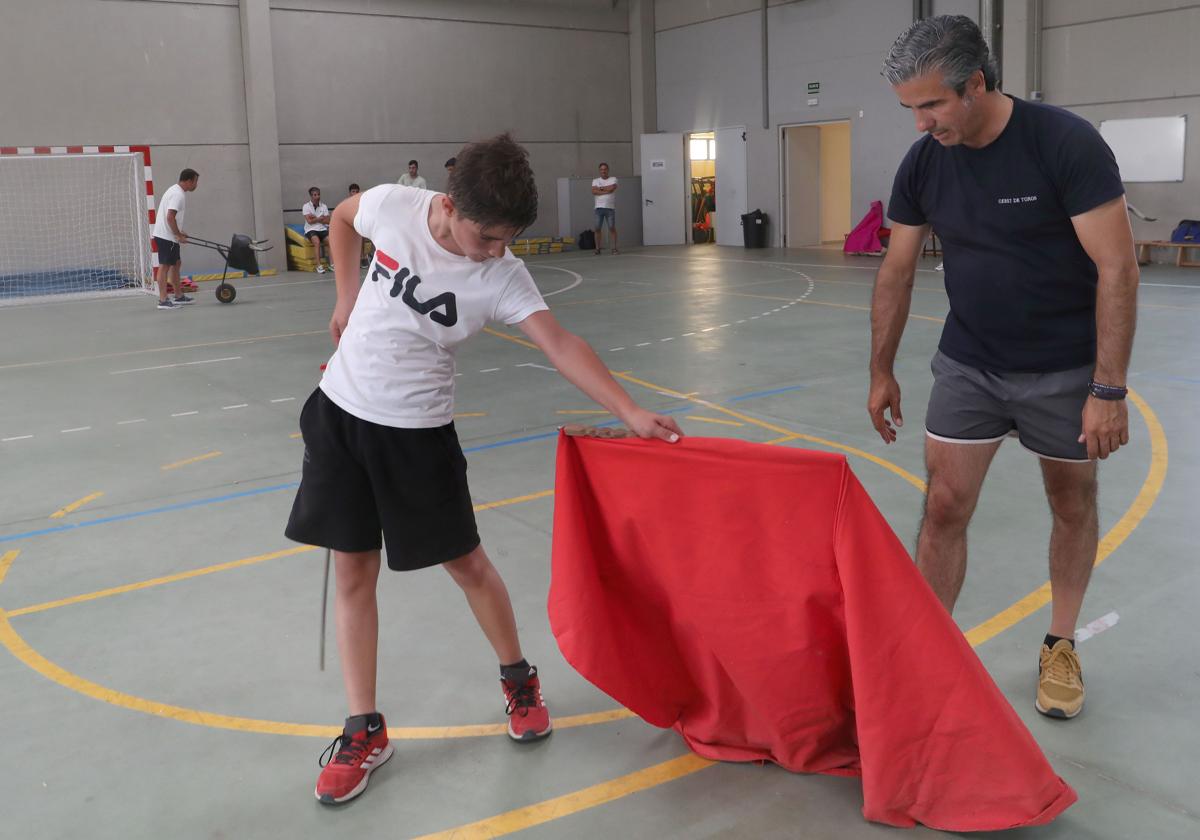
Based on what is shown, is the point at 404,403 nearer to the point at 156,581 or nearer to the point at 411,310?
the point at 411,310

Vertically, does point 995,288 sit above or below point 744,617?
above

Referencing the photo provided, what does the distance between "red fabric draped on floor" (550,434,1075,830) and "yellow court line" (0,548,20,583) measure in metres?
3.07

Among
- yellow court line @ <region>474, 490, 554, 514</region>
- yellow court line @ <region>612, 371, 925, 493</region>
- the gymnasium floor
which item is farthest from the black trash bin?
yellow court line @ <region>474, 490, 554, 514</region>

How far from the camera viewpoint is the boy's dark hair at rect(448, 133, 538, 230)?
2.65 m

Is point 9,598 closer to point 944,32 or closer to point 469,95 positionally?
point 944,32

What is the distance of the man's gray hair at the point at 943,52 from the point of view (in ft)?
9.20

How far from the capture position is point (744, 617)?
2.88 metres

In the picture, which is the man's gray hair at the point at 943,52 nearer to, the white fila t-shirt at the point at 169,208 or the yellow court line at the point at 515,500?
the yellow court line at the point at 515,500

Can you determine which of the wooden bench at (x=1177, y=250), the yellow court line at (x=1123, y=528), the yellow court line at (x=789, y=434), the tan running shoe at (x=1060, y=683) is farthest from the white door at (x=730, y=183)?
the tan running shoe at (x=1060, y=683)

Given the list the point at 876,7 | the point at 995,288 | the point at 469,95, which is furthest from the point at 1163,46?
the point at 995,288

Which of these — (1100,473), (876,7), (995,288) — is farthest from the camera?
(876,7)

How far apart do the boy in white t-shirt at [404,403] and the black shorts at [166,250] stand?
12.4m

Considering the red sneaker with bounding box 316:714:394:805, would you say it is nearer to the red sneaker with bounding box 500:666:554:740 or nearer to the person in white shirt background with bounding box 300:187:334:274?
the red sneaker with bounding box 500:666:554:740

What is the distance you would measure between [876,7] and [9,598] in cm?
1912
